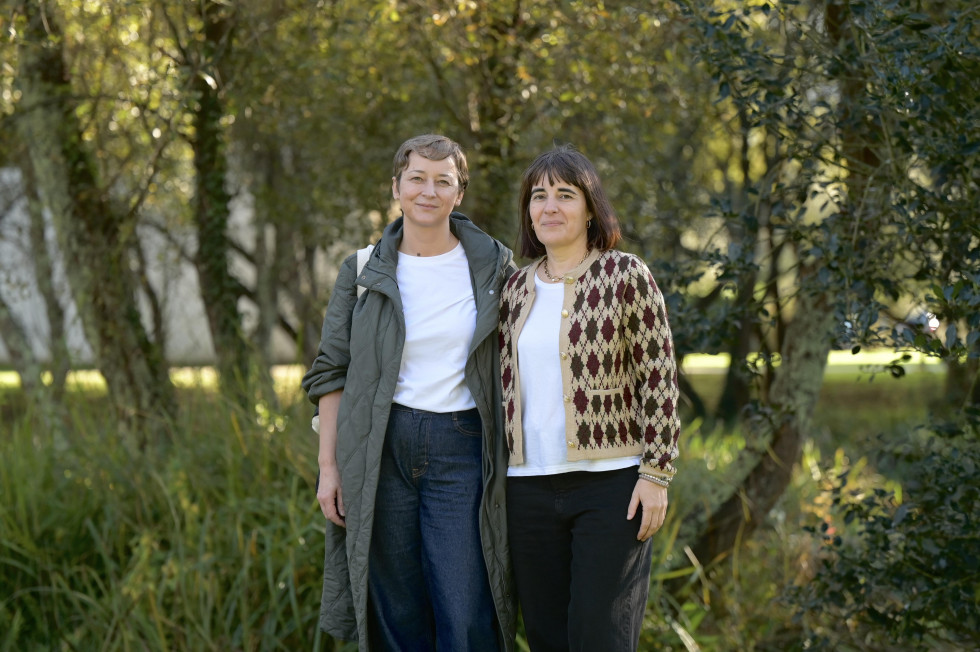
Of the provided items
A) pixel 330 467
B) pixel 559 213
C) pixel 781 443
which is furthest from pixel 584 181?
pixel 781 443

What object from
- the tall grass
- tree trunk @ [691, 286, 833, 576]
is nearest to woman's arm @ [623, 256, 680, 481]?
the tall grass

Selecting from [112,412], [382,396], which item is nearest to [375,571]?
[382,396]

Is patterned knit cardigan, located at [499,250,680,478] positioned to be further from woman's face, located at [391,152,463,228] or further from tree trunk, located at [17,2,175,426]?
tree trunk, located at [17,2,175,426]

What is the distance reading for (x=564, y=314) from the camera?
115 inches

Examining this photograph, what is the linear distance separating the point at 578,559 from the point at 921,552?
5.03ft

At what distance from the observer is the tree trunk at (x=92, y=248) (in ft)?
18.8

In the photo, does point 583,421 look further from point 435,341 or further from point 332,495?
point 332,495

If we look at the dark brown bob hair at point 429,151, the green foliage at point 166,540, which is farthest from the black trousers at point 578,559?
the green foliage at point 166,540

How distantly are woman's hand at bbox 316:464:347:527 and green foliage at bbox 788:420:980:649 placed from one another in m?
1.95

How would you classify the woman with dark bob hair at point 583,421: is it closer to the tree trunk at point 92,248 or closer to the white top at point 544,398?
the white top at point 544,398

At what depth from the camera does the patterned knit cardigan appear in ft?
9.34

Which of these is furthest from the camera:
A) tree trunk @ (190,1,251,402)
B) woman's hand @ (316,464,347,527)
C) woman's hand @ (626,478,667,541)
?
tree trunk @ (190,1,251,402)

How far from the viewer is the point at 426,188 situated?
122 inches

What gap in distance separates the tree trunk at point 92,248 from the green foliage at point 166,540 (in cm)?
79
